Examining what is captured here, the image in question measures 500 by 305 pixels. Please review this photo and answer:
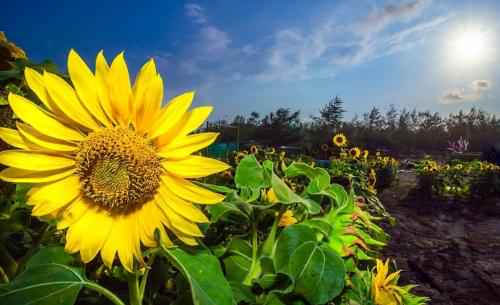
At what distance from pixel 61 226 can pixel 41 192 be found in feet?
0.11

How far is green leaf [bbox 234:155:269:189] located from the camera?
0.42 m

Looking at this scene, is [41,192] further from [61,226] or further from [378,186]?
[378,186]

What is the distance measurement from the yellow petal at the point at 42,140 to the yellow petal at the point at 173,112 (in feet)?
0.27

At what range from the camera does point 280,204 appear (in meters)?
0.45

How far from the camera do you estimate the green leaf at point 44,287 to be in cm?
30

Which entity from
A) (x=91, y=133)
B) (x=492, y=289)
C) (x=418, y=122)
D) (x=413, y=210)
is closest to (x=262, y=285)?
(x=91, y=133)

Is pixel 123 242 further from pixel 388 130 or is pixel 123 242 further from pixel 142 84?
pixel 388 130

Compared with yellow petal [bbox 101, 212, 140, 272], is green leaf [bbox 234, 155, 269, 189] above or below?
above

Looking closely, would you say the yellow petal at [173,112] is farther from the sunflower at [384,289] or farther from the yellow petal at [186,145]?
the sunflower at [384,289]

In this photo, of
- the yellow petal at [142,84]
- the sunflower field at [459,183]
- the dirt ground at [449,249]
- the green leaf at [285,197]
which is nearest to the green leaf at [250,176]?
the green leaf at [285,197]

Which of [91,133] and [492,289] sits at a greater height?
[91,133]

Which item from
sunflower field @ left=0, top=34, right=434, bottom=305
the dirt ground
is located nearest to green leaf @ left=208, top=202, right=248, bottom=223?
sunflower field @ left=0, top=34, right=434, bottom=305

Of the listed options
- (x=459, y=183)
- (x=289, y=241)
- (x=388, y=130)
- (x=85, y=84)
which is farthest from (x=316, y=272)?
(x=388, y=130)

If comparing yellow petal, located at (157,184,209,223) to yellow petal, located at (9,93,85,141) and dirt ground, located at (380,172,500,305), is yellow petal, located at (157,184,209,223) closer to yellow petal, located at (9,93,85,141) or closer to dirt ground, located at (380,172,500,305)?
yellow petal, located at (9,93,85,141)
